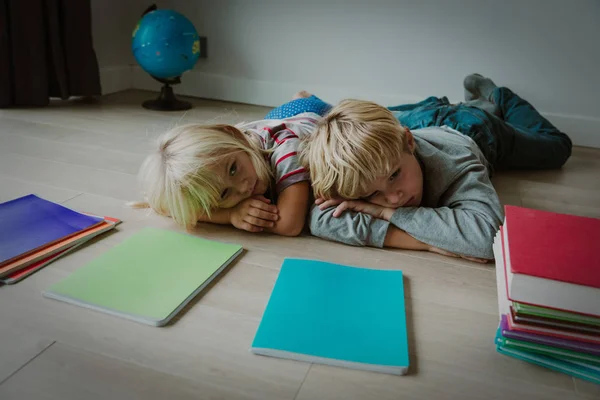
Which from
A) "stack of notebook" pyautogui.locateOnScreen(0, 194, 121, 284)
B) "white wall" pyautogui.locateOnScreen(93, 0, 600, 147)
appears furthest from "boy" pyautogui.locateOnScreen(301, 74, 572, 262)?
"white wall" pyautogui.locateOnScreen(93, 0, 600, 147)

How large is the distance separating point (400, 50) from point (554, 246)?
1807mm

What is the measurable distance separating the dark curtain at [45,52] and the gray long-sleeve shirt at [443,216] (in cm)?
163

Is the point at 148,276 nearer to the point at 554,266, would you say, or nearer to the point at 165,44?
the point at 554,266

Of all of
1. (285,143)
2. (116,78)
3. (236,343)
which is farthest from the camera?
(116,78)

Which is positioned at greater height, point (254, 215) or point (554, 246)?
point (554, 246)

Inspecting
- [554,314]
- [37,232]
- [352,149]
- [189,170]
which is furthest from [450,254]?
[37,232]

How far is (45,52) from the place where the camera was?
7.14ft

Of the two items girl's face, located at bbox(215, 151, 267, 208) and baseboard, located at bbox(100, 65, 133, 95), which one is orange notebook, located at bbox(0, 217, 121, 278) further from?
baseboard, located at bbox(100, 65, 133, 95)

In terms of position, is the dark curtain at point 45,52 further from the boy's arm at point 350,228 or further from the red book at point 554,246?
the red book at point 554,246

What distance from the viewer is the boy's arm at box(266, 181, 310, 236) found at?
3.54 ft

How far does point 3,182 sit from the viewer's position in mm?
1258

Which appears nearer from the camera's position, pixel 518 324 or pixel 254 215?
pixel 518 324

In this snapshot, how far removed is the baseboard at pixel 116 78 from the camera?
104 inches

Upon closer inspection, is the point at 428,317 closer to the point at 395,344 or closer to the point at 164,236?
the point at 395,344
